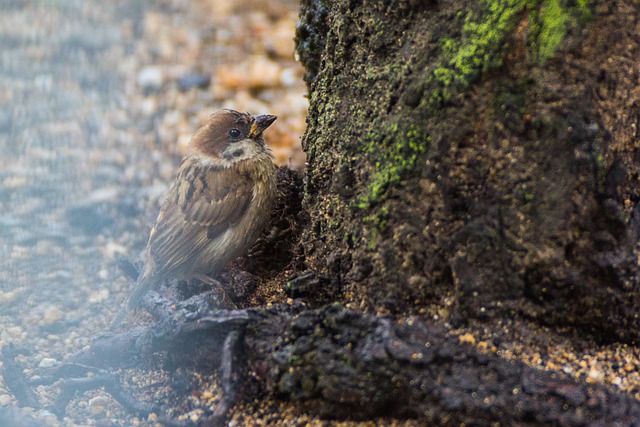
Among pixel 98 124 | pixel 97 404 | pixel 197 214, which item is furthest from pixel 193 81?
pixel 97 404

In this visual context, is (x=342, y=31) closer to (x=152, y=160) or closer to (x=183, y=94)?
(x=152, y=160)

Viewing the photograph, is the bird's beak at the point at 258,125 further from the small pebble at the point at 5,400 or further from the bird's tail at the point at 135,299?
the small pebble at the point at 5,400

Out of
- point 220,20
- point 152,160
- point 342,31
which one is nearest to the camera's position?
point 342,31

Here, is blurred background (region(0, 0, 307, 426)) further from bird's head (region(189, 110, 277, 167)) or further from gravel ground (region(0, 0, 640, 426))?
bird's head (region(189, 110, 277, 167))

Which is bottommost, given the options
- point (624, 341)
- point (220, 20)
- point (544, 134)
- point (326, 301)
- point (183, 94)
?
point (624, 341)

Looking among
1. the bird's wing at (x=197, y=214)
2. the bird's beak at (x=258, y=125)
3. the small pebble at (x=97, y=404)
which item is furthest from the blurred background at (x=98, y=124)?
the bird's wing at (x=197, y=214)

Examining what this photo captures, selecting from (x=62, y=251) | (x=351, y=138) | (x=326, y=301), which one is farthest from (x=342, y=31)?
(x=62, y=251)

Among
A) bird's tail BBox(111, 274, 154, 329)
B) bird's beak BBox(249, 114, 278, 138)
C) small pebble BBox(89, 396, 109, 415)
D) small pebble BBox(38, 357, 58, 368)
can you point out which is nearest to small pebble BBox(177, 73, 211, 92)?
bird's beak BBox(249, 114, 278, 138)
